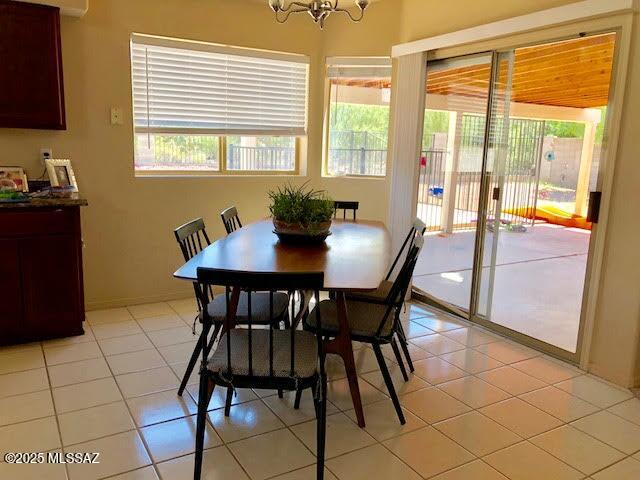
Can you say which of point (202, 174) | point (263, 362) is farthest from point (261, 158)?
point (263, 362)

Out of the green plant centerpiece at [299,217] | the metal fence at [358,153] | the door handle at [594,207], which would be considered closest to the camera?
the green plant centerpiece at [299,217]

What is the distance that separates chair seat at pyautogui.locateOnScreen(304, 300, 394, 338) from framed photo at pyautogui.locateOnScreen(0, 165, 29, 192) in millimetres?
2215

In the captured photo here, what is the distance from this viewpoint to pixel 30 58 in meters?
3.23

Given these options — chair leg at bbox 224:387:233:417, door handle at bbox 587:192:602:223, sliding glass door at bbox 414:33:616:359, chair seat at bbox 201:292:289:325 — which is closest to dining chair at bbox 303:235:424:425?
chair seat at bbox 201:292:289:325

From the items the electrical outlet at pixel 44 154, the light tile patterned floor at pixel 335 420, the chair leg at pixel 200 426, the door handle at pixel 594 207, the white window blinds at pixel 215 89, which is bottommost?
the light tile patterned floor at pixel 335 420

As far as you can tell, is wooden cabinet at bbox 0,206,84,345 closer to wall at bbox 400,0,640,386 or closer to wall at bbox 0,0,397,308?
wall at bbox 0,0,397,308

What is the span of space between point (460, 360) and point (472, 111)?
191cm

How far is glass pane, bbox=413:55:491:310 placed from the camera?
379 centimetres

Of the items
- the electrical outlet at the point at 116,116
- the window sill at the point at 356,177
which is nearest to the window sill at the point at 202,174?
the window sill at the point at 356,177

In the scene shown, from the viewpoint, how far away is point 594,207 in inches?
115

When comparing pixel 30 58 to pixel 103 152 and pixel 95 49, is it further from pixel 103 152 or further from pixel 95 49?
pixel 103 152

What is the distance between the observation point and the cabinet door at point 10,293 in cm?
306

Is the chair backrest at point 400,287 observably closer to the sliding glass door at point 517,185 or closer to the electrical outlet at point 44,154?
the sliding glass door at point 517,185

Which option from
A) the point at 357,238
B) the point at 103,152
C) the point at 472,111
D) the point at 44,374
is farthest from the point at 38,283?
the point at 472,111
